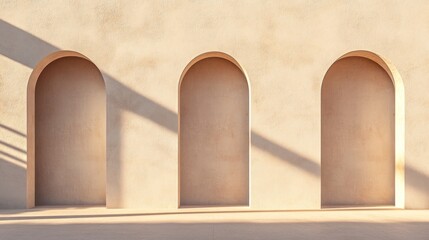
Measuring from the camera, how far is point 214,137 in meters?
9.71

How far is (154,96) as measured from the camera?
29.6ft

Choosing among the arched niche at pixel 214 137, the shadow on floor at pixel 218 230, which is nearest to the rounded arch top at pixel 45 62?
the arched niche at pixel 214 137

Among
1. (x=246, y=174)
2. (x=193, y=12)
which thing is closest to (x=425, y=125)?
(x=246, y=174)

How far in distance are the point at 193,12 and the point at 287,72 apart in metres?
2.31

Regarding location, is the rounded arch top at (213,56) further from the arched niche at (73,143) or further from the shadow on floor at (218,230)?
the shadow on floor at (218,230)

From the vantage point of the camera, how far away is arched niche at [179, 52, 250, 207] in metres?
9.70

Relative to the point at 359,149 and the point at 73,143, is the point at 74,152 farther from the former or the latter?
the point at 359,149

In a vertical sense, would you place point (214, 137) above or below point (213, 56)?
below

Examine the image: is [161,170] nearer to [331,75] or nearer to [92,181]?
[92,181]

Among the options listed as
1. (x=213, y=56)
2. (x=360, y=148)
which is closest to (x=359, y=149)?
(x=360, y=148)

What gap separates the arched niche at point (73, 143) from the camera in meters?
9.70

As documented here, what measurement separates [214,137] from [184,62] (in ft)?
6.02

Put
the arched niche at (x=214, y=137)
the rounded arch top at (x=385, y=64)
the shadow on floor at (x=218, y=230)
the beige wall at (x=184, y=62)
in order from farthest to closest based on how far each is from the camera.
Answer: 1. the arched niche at (x=214, y=137)
2. the rounded arch top at (x=385, y=64)
3. the beige wall at (x=184, y=62)
4. the shadow on floor at (x=218, y=230)

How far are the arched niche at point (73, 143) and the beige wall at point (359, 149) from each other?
5.02 m
